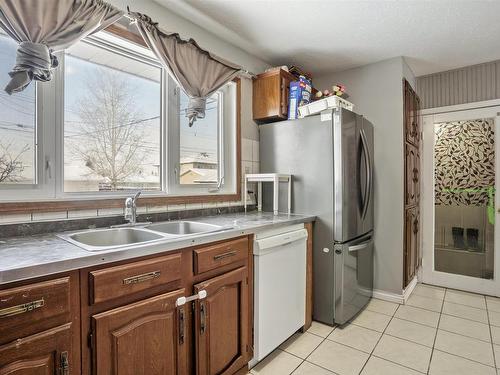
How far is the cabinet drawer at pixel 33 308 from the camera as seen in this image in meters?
0.81

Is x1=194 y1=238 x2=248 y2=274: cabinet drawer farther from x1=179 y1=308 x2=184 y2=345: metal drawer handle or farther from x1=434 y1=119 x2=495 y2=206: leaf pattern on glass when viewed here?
x1=434 y1=119 x2=495 y2=206: leaf pattern on glass

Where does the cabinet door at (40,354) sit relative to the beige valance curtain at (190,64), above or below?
below

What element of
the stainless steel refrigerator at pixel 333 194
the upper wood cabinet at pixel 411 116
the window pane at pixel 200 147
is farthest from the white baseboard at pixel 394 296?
the window pane at pixel 200 147

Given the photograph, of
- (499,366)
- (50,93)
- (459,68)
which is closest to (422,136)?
(459,68)

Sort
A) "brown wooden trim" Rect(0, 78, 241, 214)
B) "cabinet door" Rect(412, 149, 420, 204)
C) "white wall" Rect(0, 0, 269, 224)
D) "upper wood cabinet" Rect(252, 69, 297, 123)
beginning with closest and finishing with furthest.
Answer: "brown wooden trim" Rect(0, 78, 241, 214), "white wall" Rect(0, 0, 269, 224), "upper wood cabinet" Rect(252, 69, 297, 123), "cabinet door" Rect(412, 149, 420, 204)

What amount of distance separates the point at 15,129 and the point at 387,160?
2.89 meters

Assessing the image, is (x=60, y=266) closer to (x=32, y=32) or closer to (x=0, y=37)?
(x=32, y=32)

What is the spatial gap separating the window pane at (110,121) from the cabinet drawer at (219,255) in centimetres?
82

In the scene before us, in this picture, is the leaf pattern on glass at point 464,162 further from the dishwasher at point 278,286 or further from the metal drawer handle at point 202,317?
the metal drawer handle at point 202,317

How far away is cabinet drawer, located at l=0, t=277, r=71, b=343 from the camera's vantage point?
32.0 inches

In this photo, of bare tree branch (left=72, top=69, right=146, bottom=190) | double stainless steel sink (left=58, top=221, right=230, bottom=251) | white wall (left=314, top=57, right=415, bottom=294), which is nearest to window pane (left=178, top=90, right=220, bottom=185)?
bare tree branch (left=72, top=69, right=146, bottom=190)

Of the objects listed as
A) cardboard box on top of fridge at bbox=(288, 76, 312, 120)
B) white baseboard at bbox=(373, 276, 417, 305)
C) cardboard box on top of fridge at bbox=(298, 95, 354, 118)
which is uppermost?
cardboard box on top of fridge at bbox=(288, 76, 312, 120)

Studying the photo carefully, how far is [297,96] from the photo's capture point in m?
2.55

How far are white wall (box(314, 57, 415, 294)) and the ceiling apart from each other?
0.58ft
